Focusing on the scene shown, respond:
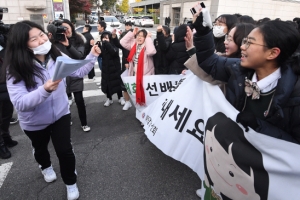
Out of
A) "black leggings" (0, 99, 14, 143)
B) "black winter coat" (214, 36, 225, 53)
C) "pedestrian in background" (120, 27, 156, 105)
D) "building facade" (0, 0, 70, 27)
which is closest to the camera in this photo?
"black winter coat" (214, 36, 225, 53)

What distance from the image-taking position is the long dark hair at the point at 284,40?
1312 millimetres

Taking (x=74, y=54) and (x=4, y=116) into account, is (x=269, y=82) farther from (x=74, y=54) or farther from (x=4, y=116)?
(x=4, y=116)

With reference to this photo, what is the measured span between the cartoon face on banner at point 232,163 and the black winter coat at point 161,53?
2.28 m

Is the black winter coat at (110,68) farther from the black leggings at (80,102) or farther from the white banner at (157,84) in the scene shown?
the white banner at (157,84)

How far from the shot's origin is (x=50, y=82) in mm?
1648

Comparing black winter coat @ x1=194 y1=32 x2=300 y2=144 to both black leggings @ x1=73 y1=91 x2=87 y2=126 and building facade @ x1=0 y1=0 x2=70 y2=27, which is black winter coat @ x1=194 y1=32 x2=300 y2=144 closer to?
black leggings @ x1=73 y1=91 x2=87 y2=126

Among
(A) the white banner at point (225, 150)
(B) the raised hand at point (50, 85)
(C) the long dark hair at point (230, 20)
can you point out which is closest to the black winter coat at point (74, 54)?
(B) the raised hand at point (50, 85)

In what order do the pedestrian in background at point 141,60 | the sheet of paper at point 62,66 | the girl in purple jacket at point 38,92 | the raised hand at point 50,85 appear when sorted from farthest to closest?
the pedestrian in background at point 141,60, the girl in purple jacket at point 38,92, the raised hand at point 50,85, the sheet of paper at point 62,66

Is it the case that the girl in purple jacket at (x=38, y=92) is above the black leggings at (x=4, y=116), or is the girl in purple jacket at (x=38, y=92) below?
above

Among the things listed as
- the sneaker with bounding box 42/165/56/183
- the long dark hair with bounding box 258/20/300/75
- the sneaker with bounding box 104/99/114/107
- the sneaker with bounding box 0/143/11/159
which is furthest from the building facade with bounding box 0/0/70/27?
the long dark hair with bounding box 258/20/300/75

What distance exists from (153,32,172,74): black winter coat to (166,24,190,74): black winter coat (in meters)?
0.08

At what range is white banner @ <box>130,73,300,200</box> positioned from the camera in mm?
1263

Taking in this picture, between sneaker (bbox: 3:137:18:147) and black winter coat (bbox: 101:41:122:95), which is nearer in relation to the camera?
sneaker (bbox: 3:137:18:147)

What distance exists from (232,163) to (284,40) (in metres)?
0.84
